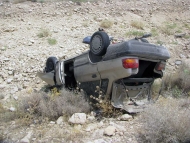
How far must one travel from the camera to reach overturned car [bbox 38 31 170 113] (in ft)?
12.9

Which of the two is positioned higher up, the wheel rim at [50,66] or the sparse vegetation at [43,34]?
the sparse vegetation at [43,34]

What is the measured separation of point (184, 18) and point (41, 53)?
7.39 metres

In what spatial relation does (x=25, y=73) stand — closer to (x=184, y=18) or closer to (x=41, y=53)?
(x=41, y=53)

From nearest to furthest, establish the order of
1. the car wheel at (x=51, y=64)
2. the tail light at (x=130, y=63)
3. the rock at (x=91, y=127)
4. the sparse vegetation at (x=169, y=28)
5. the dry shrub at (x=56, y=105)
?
the tail light at (x=130, y=63), the rock at (x=91, y=127), the dry shrub at (x=56, y=105), the car wheel at (x=51, y=64), the sparse vegetation at (x=169, y=28)

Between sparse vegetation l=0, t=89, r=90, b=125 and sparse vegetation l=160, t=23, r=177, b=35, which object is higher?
sparse vegetation l=160, t=23, r=177, b=35

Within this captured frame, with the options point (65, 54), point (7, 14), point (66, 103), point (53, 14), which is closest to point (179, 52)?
point (65, 54)

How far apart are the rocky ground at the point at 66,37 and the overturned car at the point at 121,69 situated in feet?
1.50

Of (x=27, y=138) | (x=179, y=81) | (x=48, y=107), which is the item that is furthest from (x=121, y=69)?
(x=179, y=81)

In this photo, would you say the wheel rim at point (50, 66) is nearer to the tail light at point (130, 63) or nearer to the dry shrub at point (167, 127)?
the tail light at point (130, 63)

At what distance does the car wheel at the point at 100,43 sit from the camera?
14.1 ft

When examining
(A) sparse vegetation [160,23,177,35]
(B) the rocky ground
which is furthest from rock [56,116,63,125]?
(A) sparse vegetation [160,23,177,35]

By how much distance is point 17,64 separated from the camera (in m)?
7.87

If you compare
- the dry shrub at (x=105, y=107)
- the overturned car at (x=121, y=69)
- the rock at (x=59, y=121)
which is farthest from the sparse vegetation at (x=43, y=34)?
the rock at (x=59, y=121)

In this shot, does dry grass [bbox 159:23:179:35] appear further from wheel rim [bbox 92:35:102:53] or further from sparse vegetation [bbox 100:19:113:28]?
wheel rim [bbox 92:35:102:53]
